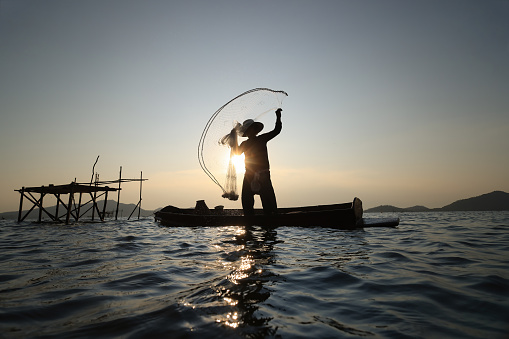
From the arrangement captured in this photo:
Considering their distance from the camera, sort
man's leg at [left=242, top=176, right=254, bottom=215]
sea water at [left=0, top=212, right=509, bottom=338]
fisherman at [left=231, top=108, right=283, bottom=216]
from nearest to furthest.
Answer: sea water at [left=0, top=212, right=509, bottom=338], fisherman at [left=231, top=108, right=283, bottom=216], man's leg at [left=242, top=176, right=254, bottom=215]

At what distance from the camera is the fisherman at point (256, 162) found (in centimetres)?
1020

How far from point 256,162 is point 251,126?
138 cm

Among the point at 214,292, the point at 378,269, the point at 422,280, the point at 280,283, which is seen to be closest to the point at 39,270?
the point at 214,292

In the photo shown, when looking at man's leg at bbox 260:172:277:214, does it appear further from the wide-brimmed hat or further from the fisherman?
the wide-brimmed hat

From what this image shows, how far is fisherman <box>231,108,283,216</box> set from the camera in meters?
10.2

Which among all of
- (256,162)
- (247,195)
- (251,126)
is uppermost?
(251,126)

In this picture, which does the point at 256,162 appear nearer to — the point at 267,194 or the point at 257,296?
the point at 267,194

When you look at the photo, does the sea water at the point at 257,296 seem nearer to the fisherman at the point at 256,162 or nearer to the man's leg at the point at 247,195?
the fisherman at the point at 256,162

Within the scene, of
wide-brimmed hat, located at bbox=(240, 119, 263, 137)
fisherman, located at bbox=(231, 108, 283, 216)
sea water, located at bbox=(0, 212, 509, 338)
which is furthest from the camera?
fisherman, located at bbox=(231, 108, 283, 216)

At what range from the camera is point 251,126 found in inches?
401

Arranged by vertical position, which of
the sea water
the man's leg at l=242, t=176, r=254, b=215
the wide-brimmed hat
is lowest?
the sea water

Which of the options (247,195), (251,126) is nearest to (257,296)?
(247,195)

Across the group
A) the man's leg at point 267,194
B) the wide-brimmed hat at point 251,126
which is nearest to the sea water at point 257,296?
the man's leg at point 267,194

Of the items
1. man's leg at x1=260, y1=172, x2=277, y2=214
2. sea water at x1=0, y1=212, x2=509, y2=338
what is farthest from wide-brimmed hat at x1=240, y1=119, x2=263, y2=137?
sea water at x1=0, y1=212, x2=509, y2=338
